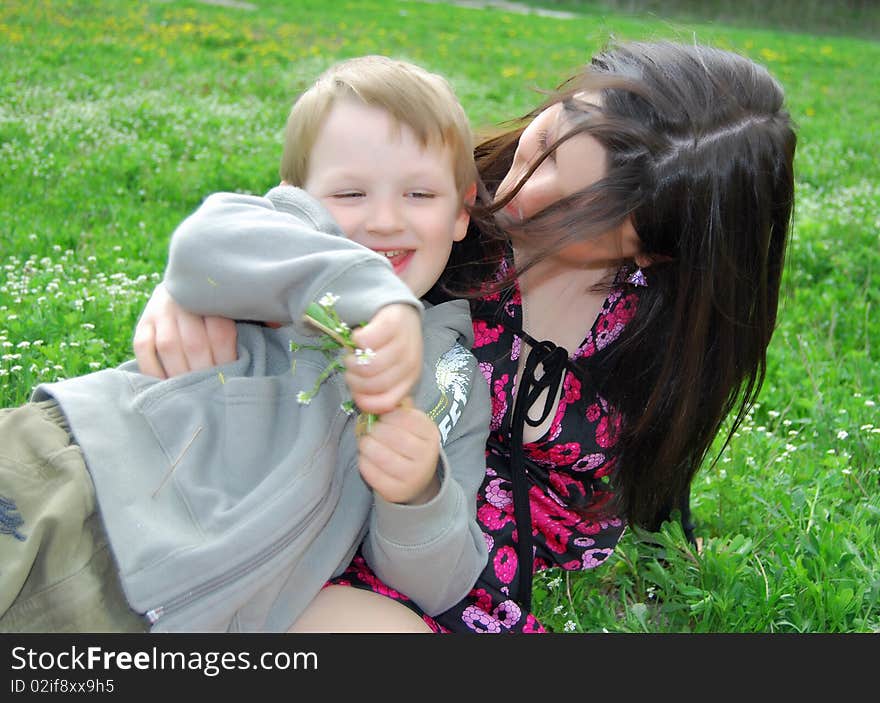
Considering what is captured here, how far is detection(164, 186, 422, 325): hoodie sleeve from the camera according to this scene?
1717 mm

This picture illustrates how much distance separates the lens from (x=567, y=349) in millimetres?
2736

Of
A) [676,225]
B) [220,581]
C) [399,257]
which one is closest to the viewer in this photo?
[220,581]

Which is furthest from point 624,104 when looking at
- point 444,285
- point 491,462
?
point 491,462

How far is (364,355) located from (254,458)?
52 centimetres

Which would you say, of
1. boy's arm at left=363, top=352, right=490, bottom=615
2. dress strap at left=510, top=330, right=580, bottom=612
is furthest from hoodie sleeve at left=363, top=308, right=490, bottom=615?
dress strap at left=510, top=330, right=580, bottom=612

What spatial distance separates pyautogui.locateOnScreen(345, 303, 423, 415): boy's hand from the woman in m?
0.54

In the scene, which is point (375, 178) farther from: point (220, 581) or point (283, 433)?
point (220, 581)

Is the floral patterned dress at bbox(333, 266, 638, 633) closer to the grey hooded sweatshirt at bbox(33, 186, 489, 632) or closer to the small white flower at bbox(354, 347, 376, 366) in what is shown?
the grey hooded sweatshirt at bbox(33, 186, 489, 632)

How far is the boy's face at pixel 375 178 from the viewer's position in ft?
7.15

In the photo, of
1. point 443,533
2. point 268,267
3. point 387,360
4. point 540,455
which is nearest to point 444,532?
point 443,533

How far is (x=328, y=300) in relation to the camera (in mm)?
1659

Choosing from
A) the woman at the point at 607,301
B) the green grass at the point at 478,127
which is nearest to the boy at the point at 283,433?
the woman at the point at 607,301

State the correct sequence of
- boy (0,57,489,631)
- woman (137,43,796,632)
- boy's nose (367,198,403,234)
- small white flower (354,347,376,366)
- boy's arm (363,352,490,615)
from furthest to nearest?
woman (137,43,796,632), boy's nose (367,198,403,234), boy's arm (363,352,490,615), boy (0,57,489,631), small white flower (354,347,376,366)

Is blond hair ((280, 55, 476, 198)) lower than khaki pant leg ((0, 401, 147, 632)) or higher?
higher
